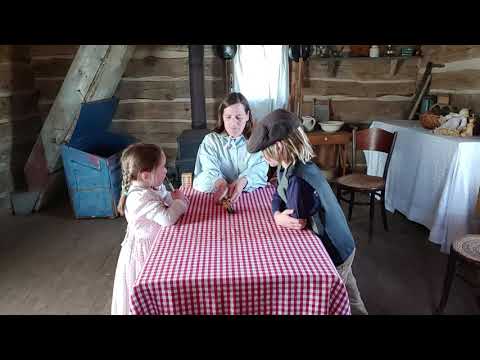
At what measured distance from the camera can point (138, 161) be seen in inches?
57.9

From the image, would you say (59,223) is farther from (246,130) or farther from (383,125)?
(383,125)

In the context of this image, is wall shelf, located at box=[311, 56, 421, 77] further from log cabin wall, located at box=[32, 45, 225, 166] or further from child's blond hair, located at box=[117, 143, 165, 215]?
child's blond hair, located at box=[117, 143, 165, 215]

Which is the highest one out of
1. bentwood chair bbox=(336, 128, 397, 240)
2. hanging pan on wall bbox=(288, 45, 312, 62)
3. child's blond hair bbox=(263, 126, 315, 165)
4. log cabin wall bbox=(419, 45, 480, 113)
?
hanging pan on wall bbox=(288, 45, 312, 62)

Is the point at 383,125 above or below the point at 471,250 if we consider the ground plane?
above

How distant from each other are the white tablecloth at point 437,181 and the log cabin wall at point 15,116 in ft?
12.6

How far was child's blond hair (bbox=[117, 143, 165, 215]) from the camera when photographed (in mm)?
1473

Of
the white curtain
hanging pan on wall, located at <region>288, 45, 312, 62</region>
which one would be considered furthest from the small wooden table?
hanging pan on wall, located at <region>288, 45, 312, 62</region>

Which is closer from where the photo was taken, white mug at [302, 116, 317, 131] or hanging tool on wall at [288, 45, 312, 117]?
hanging tool on wall at [288, 45, 312, 117]

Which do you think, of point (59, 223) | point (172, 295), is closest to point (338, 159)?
point (59, 223)

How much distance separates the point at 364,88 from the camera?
14.0 ft

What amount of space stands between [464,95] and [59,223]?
3.78 m

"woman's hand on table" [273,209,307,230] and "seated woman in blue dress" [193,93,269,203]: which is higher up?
"seated woman in blue dress" [193,93,269,203]

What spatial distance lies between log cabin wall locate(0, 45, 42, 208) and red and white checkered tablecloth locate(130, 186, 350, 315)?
3391mm

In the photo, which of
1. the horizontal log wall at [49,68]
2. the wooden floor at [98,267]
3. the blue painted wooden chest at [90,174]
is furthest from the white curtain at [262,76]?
the horizontal log wall at [49,68]
